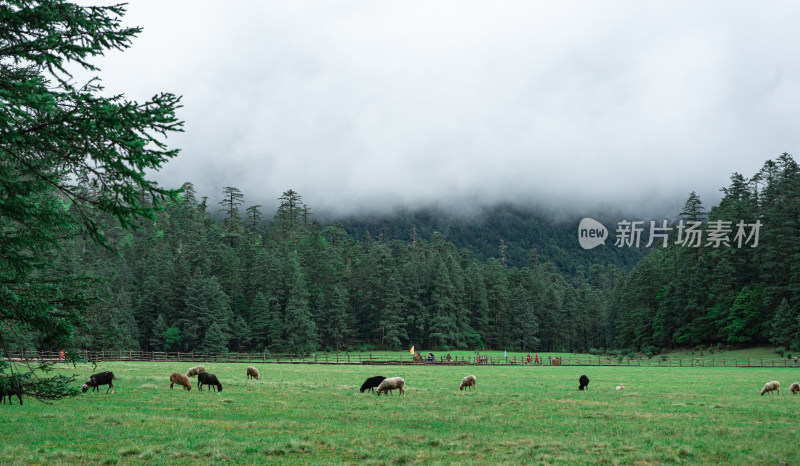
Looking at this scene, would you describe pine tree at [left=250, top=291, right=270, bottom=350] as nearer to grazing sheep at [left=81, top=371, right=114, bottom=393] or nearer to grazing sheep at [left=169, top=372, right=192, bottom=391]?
grazing sheep at [left=169, top=372, right=192, bottom=391]

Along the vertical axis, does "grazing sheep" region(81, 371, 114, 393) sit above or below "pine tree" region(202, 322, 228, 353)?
above

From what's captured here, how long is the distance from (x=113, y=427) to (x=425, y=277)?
108m

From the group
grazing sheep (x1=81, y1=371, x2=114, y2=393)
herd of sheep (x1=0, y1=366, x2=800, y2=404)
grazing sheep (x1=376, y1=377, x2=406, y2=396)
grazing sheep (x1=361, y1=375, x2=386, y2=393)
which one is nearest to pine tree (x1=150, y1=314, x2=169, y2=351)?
herd of sheep (x1=0, y1=366, x2=800, y2=404)

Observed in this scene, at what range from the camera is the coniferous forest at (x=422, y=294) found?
84812 millimetres

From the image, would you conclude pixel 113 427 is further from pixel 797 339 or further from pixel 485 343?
pixel 485 343

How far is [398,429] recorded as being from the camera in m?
16.1

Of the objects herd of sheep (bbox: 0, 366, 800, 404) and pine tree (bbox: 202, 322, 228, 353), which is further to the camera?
pine tree (bbox: 202, 322, 228, 353)

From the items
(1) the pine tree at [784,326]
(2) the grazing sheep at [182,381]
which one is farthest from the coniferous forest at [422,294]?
(2) the grazing sheep at [182,381]

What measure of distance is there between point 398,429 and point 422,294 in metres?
107

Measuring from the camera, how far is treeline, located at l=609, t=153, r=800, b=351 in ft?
260

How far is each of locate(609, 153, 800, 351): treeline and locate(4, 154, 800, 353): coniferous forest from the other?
224mm

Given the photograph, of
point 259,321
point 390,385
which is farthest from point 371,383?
point 259,321

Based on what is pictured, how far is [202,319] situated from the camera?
93.4 meters

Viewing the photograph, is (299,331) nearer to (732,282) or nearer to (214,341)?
(214,341)
